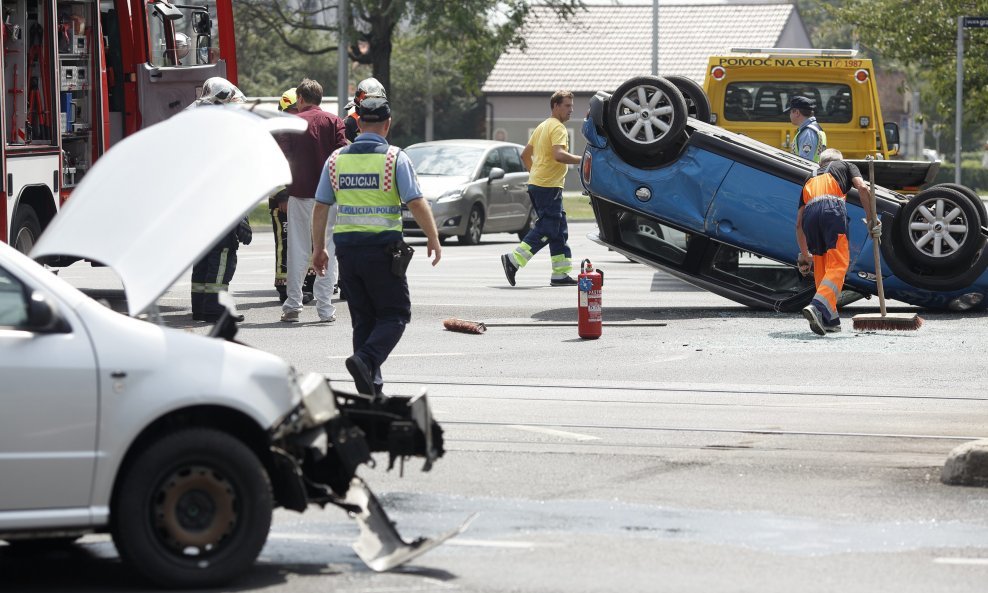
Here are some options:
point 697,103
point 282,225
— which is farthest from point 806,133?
point 282,225

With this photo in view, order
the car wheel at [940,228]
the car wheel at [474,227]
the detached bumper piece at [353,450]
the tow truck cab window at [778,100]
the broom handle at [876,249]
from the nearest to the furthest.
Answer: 1. the detached bumper piece at [353,450]
2. the broom handle at [876,249]
3. the car wheel at [940,228]
4. the tow truck cab window at [778,100]
5. the car wheel at [474,227]

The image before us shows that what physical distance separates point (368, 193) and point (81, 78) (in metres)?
7.54

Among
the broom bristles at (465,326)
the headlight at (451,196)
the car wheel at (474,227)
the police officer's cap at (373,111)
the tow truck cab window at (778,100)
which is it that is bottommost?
the car wheel at (474,227)

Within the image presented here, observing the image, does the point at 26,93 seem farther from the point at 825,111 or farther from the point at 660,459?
the point at 825,111

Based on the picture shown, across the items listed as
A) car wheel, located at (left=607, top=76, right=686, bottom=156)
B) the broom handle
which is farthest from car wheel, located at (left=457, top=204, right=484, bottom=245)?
the broom handle

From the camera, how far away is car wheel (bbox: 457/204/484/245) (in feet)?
83.0

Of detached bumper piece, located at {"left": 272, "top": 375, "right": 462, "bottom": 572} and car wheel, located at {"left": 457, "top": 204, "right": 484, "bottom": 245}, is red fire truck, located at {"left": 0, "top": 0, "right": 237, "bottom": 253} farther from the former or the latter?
detached bumper piece, located at {"left": 272, "top": 375, "right": 462, "bottom": 572}

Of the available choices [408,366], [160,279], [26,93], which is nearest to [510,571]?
[160,279]

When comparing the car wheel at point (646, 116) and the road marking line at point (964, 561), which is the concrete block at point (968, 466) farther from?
the car wheel at point (646, 116)

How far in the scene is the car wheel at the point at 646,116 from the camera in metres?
14.4

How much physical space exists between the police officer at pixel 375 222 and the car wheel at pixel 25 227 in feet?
18.4

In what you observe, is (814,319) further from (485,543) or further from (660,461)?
(485,543)

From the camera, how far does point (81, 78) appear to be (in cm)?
1566

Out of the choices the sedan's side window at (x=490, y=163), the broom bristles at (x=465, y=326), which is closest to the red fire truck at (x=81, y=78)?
the broom bristles at (x=465, y=326)
